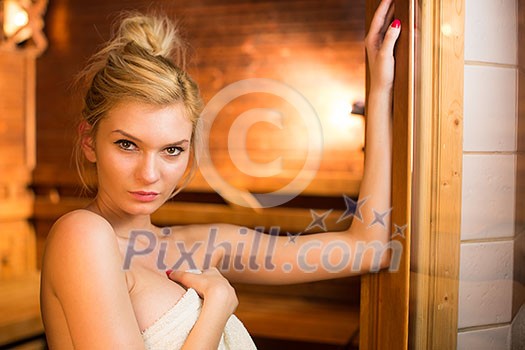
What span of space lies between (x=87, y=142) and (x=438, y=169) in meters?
0.83

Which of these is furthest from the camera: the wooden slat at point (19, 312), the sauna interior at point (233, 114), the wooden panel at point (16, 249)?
the wooden panel at point (16, 249)

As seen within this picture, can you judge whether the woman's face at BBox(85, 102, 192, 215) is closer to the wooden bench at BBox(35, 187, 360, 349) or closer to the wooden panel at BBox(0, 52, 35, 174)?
the wooden bench at BBox(35, 187, 360, 349)

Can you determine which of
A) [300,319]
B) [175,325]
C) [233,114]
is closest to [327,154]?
Result: [233,114]

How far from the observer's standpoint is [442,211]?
145cm

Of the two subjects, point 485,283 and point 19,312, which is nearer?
point 485,283

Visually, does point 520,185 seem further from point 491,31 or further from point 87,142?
point 87,142

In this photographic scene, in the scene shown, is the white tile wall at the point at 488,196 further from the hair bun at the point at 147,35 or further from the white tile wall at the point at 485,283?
the hair bun at the point at 147,35

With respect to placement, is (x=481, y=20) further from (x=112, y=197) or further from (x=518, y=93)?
(x=112, y=197)

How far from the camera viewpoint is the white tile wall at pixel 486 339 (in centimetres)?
139

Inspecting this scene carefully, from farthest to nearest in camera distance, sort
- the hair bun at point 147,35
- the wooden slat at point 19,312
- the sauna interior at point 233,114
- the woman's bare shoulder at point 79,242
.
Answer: the sauna interior at point 233,114, the wooden slat at point 19,312, the hair bun at point 147,35, the woman's bare shoulder at point 79,242

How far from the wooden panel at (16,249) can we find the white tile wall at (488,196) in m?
3.87

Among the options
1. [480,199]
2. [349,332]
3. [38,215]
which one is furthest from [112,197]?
[38,215]

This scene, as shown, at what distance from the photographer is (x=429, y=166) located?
1455mm

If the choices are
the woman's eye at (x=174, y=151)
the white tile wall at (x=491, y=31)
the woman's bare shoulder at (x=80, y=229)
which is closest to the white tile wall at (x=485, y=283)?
the white tile wall at (x=491, y=31)
